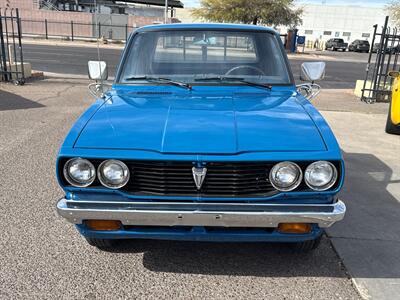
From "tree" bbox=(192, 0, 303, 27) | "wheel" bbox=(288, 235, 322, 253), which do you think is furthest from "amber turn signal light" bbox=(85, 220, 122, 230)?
"tree" bbox=(192, 0, 303, 27)

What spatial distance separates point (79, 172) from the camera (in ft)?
8.85

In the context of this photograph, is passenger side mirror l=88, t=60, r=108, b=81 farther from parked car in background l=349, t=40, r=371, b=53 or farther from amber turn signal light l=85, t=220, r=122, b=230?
parked car in background l=349, t=40, r=371, b=53

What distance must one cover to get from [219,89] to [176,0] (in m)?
54.8

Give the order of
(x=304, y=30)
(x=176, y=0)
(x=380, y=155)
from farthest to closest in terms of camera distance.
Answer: (x=304, y=30), (x=176, y=0), (x=380, y=155)

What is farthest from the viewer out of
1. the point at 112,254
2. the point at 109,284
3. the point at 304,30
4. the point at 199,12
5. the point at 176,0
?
the point at 304,30

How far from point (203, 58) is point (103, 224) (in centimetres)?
194

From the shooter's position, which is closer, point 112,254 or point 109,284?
point 109,284

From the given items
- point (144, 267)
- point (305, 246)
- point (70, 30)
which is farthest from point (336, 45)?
point (144, 267)

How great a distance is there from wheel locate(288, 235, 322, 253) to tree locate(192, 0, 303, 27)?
35456 mm

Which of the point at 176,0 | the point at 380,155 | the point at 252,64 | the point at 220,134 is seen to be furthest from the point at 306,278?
the point at 176,0

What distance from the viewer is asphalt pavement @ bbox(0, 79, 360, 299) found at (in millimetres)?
2893

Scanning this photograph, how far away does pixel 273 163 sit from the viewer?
105 inches

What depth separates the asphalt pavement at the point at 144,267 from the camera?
9.49 ft

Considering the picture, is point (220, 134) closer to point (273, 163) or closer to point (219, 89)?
point (273, 163)
